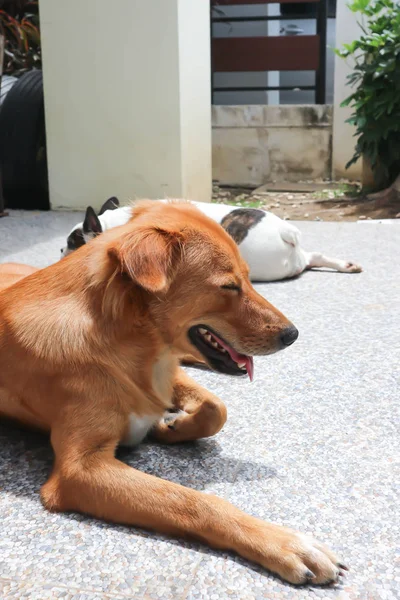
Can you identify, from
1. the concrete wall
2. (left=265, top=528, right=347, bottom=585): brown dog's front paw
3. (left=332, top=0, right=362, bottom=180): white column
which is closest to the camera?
(left=265, top=528, right=347, bottom=585): brown dog's front paw

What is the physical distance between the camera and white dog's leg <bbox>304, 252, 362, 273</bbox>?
448 cm

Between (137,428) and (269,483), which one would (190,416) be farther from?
(269,483)

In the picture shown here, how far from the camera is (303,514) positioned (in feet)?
5.78

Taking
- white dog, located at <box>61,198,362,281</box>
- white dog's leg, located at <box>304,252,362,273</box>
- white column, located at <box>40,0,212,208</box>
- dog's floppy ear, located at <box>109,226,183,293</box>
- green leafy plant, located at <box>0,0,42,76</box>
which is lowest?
white dog's leg, located at <box>304,252,362,273</box>

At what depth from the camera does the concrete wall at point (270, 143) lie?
9.25 meters

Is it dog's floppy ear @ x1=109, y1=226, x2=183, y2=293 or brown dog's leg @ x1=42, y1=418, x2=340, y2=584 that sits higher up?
dog's floppy ear @ x1=109, y1=226, x2=183, y2=293

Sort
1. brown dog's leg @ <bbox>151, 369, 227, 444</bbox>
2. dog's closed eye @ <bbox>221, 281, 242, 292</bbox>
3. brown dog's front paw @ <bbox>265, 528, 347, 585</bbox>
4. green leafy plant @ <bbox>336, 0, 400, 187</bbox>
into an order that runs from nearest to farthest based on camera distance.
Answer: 1. brown dog's front paw @ <bbox>265, 528, 347, 585</bbox>
2. dog's closed eye @ <bbox>221, 281, 242, 292</bbox>
3. brown dog's leg @ <bbox>151, 369, 227, 444</bbox>
4. green leafy plant @ <bbox>336, 0, 400, 187</bbox>

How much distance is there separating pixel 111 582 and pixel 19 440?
0.80 m

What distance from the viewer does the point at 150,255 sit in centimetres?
176

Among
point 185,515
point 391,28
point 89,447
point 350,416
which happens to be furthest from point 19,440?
point 391,28

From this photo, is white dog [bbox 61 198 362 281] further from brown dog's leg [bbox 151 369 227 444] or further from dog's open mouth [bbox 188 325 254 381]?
dog's open mouth [bbox 188 325 254 381]

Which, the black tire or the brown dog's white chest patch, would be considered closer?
the brown dog's white chest patch

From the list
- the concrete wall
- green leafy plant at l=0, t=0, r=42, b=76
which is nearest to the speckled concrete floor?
the concrete wall

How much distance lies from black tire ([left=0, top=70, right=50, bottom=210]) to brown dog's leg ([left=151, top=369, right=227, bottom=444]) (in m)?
4.89
